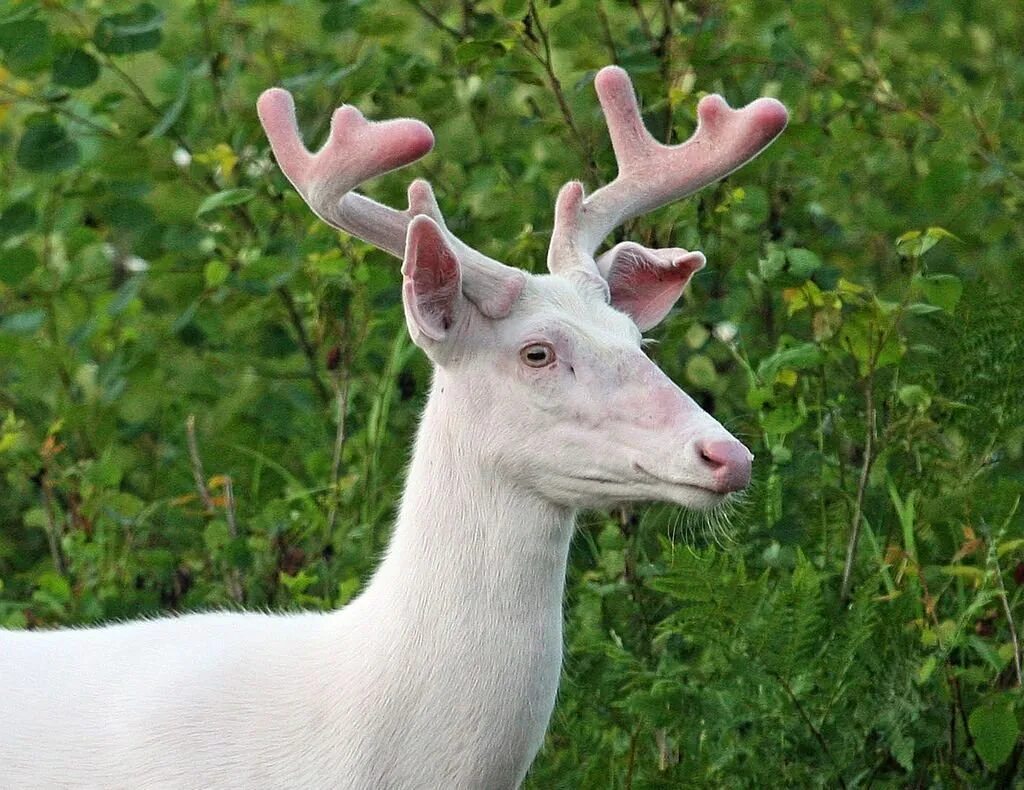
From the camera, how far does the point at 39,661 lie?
4.07 m

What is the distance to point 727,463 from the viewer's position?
11.4 ft

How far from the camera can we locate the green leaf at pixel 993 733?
14.7 ft

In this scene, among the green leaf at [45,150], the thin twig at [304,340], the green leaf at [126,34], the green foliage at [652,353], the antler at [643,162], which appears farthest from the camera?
the thin twig at [304,340]

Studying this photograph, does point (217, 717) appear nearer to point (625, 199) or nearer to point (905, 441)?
point (625, 199)

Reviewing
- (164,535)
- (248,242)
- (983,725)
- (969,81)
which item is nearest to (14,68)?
(248,242)

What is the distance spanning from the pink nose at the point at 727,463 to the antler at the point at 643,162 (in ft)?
2.18

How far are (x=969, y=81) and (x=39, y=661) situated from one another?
6451 millimetres

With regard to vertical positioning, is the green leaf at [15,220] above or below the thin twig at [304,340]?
above

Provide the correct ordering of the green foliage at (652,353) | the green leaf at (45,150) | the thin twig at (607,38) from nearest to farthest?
1. the green foliage at (652,353)
2. the thin twig at (607,38)
3. the green leaf at (45,150)

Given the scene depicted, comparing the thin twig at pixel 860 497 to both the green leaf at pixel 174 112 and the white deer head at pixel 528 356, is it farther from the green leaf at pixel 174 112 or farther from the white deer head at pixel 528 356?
the green leaf at pixel 174 112

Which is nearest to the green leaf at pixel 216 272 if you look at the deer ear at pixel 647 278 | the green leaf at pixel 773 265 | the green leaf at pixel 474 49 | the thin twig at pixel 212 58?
the thin twig at pixel 212 58

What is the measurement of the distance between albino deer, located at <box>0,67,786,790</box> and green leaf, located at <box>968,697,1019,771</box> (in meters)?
1.22

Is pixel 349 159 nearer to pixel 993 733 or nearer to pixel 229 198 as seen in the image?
pixel 229 198

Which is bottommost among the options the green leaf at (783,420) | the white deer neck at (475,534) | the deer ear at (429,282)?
the green leaf at (783,420)
